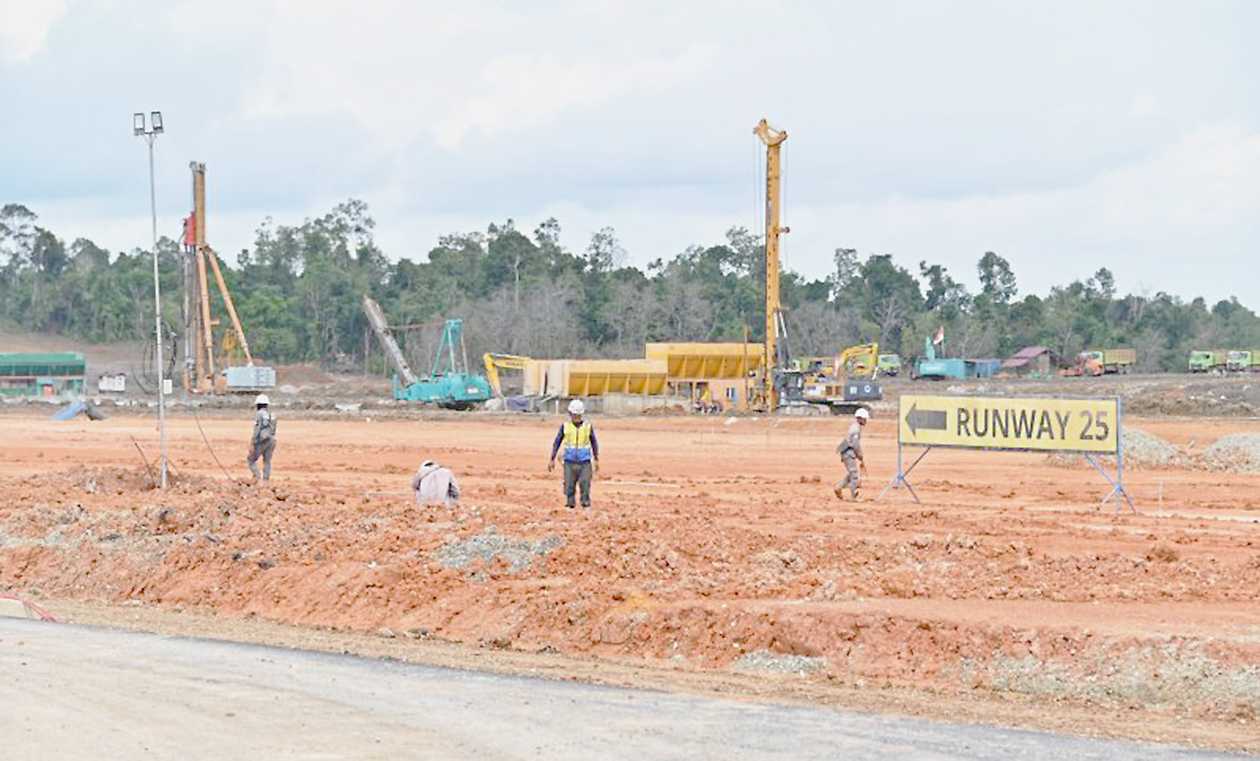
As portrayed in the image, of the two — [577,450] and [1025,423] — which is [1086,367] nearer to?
[1025,423]

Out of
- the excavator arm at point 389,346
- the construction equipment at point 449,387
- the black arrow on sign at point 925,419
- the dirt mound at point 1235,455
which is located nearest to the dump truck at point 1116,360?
the excavator arm at point 389,346

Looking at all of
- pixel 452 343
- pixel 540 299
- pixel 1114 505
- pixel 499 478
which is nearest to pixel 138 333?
pixel 540 299

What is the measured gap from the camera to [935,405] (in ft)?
89.0

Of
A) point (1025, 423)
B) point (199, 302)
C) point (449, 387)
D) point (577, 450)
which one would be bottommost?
point (449, 387)

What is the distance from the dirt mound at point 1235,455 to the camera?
124 feet

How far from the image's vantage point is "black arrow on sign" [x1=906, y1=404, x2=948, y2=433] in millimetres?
27062

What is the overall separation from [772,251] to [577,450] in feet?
144

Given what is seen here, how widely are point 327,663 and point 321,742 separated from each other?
131 inches

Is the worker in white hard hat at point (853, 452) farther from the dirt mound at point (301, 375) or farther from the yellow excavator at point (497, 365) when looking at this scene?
the dirt mound at point (301, 375)

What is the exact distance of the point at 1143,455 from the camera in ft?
127

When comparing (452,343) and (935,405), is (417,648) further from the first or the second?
(452,343)

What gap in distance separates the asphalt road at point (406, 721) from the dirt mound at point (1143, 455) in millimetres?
26512

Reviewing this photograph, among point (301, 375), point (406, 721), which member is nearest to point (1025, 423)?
point (406, 721)

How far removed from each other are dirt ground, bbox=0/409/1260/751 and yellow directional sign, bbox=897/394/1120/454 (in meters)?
1.19
